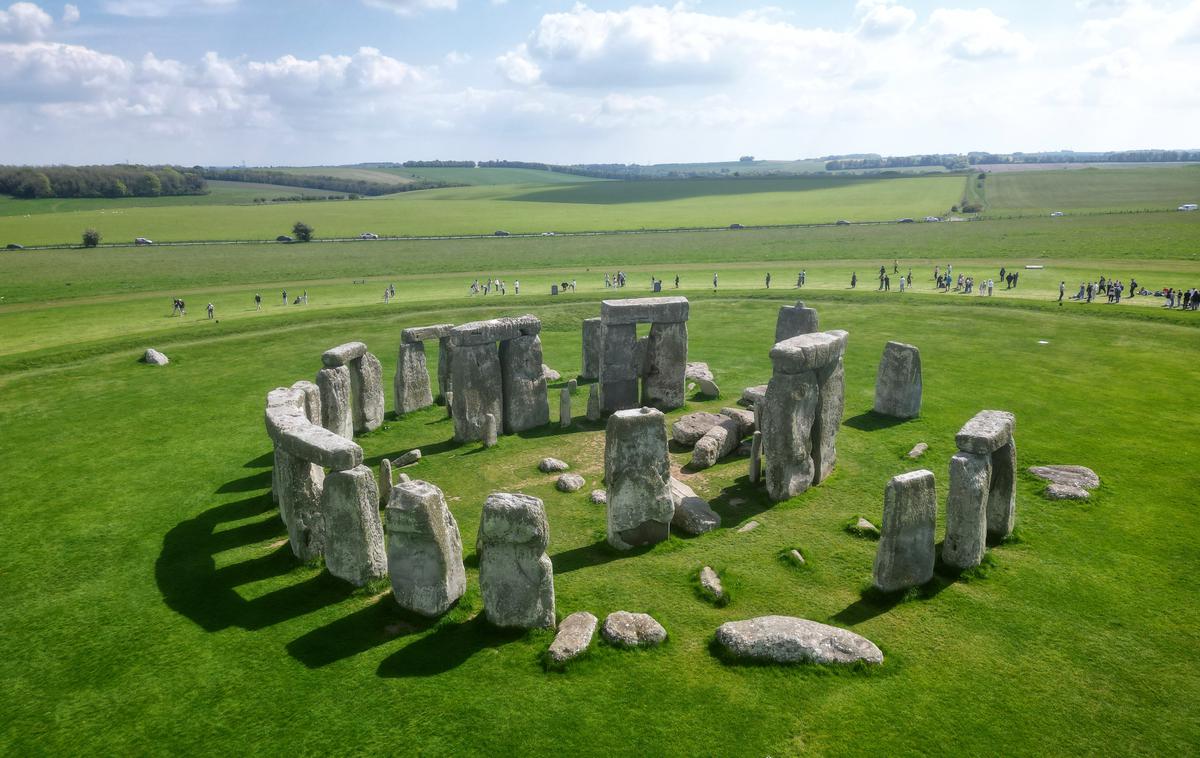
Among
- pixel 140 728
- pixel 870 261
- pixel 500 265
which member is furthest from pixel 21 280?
pixel 870 261

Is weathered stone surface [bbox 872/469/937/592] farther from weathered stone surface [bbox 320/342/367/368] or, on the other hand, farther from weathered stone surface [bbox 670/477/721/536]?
weathered stone surface [bbox 320/342/367/368]

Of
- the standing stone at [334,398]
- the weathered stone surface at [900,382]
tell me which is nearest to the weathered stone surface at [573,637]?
the standing stone at [334,398]

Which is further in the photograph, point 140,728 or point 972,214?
point 972,214

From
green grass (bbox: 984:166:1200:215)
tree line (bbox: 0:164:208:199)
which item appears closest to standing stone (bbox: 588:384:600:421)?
green grass (bbox: 984:166:1200:215)

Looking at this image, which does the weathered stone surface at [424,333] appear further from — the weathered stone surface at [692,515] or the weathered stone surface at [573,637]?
the weathered stone surface at [573,637]

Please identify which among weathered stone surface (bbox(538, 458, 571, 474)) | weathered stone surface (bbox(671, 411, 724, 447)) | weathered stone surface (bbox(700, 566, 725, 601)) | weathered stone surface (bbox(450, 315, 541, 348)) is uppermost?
weathered stone surface (bbox(450, 315, 541, 348))

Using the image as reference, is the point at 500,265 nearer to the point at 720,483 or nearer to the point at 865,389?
the point at 865,389
